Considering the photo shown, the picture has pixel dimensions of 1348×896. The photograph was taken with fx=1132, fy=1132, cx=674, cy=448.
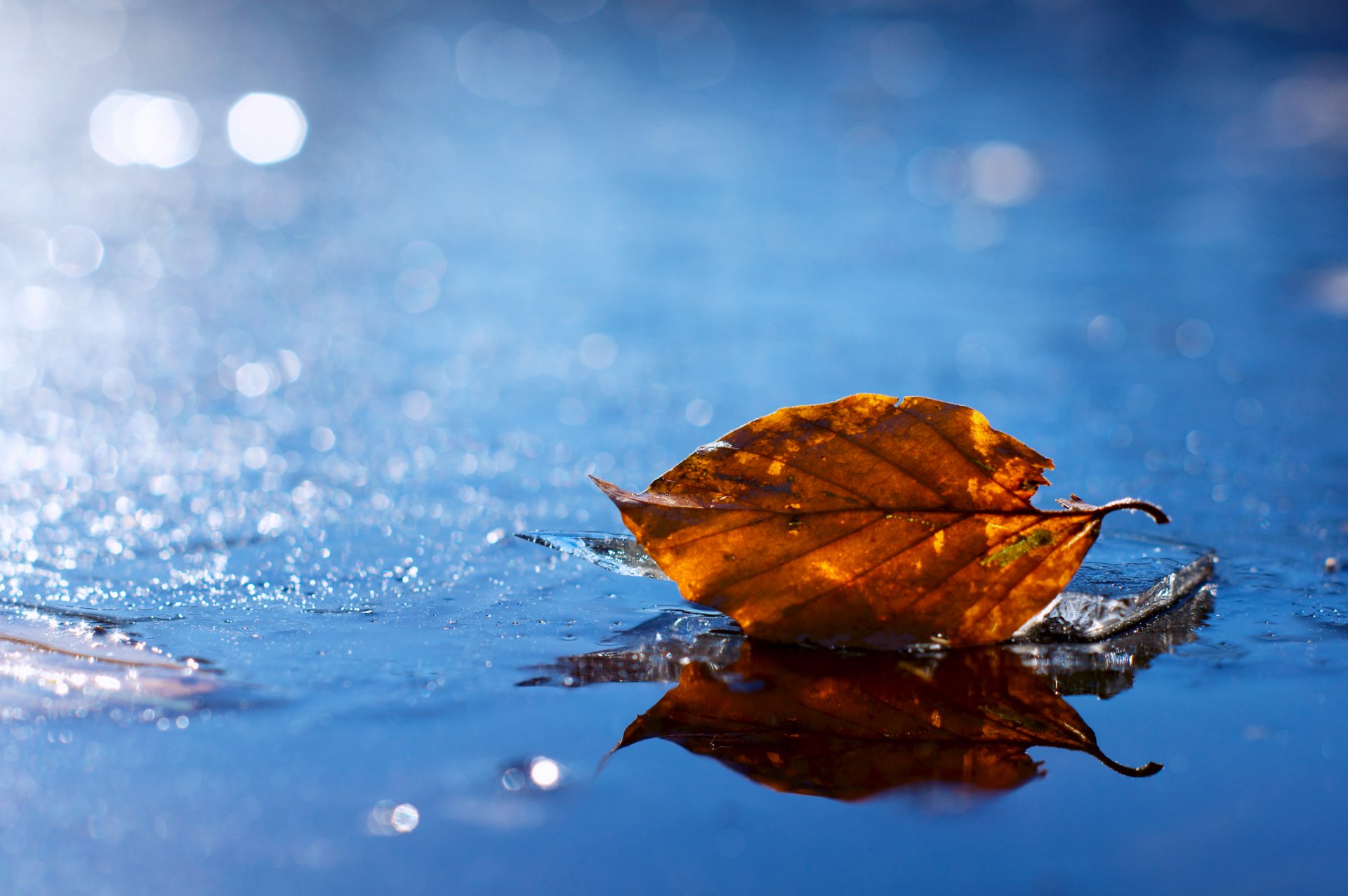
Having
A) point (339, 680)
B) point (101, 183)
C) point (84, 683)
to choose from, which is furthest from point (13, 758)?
point (101, 183)

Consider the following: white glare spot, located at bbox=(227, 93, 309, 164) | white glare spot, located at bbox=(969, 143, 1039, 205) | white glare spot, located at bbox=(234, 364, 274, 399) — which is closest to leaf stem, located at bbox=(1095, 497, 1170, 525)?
white glare spot, located at bbox=(234, 364, 274, 399)

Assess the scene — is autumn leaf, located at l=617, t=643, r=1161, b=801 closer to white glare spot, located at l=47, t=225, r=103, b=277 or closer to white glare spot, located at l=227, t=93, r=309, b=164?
white glare spot, located at l=47, t=225, r=103, b=277

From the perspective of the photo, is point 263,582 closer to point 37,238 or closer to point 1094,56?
point 37,238

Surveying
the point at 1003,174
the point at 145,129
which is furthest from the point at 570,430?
the point at 145,129

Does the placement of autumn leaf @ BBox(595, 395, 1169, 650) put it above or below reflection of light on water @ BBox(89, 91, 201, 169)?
below

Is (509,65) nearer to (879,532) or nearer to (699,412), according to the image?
(699,412)

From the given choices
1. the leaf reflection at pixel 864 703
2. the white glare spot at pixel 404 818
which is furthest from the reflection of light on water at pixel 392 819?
the leaf reflection at pixel 864 703

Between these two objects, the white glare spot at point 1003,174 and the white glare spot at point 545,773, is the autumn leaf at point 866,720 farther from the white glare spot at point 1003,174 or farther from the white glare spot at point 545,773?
the white glare spot at point 1003,174
